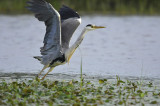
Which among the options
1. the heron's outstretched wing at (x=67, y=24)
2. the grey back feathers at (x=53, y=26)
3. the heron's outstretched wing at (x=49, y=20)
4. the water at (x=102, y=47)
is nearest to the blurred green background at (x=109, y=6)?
the water at (x=102, y=47)

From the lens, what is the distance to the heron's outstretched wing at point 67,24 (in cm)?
803

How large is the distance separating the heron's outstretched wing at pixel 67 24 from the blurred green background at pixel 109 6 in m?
11.7

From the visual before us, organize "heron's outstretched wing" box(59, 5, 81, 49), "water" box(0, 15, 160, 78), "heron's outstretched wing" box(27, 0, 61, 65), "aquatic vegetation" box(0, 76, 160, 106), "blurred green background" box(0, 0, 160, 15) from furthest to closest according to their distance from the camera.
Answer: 1. "blurred green background" box(0, 0, 160, 15)
2. "water" box(0, 15, 160, 78)
3. "heron's outstretched wing" box(59, 5, 81, 49)
4. "heron's outstretched wing" box(27, 0, 61, 65)
5. "aquatic vegetation" box(0, 76, 160, 106)

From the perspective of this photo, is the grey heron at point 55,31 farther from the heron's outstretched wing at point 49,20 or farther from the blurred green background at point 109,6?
the blurred green background at point 109,6

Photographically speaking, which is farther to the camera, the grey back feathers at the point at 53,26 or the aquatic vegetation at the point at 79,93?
the grey back feathers at the point at 53,26

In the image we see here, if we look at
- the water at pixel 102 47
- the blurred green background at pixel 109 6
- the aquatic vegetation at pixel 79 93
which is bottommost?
the aquatic vegetation at pixel 79 93

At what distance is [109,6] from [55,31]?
1412cm

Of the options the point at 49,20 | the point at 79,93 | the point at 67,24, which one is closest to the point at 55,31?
the point at 49,20

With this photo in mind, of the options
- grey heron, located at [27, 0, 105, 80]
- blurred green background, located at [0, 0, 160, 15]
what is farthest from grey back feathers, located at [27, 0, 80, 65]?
blurred green background, located at [0, 0, 160, 15]

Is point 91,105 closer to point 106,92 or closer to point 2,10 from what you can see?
point 106,92

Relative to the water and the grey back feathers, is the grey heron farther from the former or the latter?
the water

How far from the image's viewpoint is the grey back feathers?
280 inches

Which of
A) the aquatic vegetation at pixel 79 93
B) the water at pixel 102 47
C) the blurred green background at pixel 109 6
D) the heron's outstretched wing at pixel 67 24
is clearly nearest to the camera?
the aquatic vegetation at pixel 79 93

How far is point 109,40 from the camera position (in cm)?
1489
